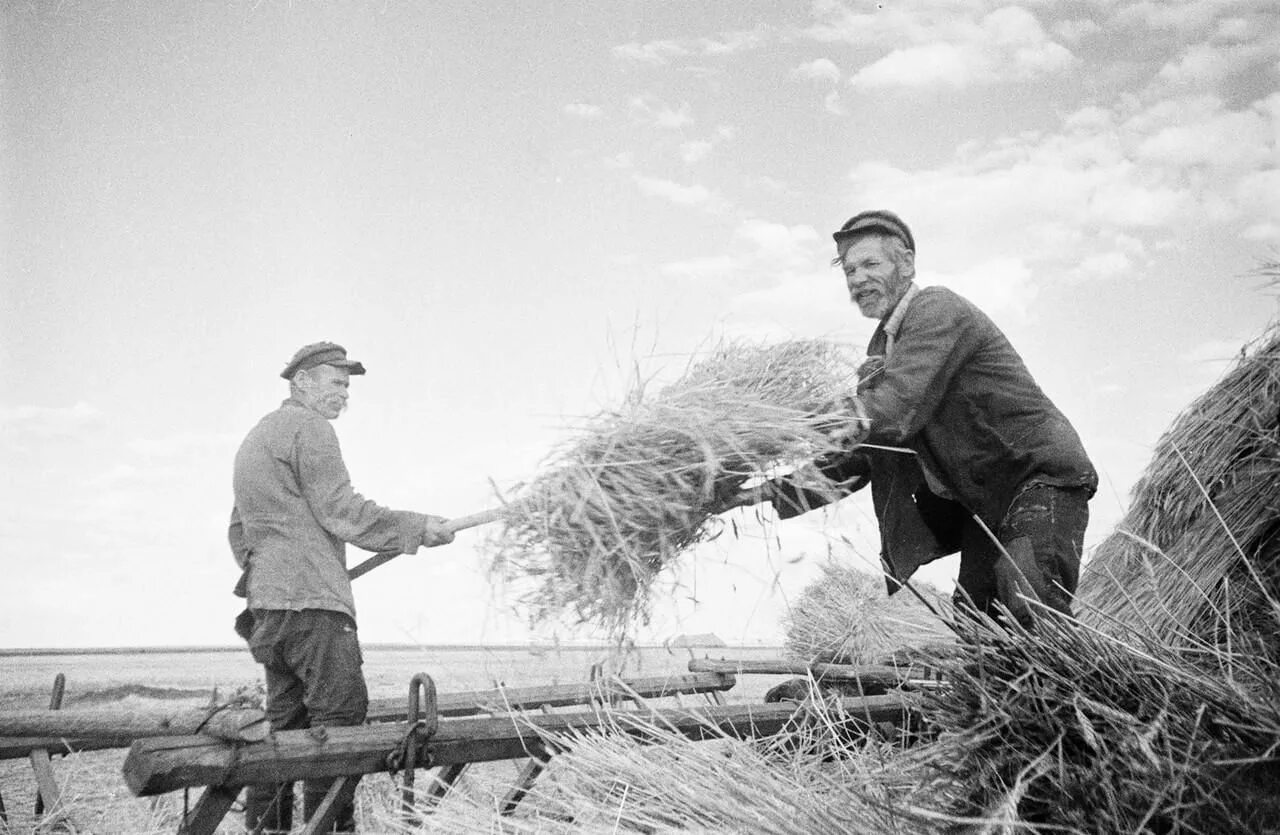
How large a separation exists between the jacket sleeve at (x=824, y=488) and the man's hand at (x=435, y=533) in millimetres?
1940

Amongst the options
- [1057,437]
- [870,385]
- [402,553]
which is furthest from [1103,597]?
[402,553]

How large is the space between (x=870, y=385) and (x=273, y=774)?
6.75 feet

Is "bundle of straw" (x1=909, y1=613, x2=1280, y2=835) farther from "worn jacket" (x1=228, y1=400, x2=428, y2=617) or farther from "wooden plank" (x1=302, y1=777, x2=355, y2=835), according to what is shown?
"worn jacket" (x1=228, y1=400, x2=428, y2=617)

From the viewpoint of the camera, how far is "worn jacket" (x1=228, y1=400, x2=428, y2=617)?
4305 mm

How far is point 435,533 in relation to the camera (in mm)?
4289

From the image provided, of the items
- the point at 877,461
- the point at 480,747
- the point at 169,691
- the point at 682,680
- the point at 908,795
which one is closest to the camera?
the point at 908,795

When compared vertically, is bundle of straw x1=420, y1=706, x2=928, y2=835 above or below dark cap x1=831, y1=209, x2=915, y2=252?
below

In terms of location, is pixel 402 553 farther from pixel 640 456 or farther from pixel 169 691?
pixel 169 691

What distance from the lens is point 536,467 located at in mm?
2668

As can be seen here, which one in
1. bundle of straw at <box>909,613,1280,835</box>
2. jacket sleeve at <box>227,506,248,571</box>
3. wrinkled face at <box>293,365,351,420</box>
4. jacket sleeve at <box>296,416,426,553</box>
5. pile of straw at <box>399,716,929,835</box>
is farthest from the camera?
wrinkled face at <box>293,365,351,420</box>

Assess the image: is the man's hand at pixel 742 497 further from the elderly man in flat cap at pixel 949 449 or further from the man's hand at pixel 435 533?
the man's hand at pixel 435 533

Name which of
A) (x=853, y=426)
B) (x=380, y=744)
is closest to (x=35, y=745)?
(x=380, y=744)

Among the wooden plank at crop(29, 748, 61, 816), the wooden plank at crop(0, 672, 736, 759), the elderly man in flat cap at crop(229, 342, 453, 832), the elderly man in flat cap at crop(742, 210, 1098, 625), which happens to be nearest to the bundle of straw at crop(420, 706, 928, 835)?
the elderly man in flat cap at crop(742, 210, 1098, 625)

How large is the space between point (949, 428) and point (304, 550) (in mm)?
2992
